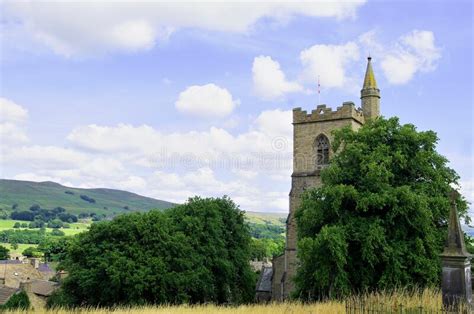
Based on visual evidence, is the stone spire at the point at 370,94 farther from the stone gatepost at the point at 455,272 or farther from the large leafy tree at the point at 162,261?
the stone gatepost at the point at 455,272

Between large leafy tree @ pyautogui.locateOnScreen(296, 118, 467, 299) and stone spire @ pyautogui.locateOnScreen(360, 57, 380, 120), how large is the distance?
12.4m

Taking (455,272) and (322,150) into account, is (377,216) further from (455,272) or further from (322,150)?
(322,150)

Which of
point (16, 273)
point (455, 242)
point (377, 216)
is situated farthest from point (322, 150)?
point (16, 273)

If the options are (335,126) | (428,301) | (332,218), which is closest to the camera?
(428,301)

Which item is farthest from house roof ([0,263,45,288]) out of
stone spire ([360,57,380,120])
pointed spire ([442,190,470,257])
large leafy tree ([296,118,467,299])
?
pointed spire ([442,190,470,257])

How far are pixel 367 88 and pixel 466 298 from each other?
2710cm

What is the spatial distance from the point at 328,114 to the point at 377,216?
52.1ft

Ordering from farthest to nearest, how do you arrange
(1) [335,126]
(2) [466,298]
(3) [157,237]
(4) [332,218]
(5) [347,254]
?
(1) [335,126] → (3) [157,237] → (4) [332,218] → (5) [347,254] → (2) [466,298]

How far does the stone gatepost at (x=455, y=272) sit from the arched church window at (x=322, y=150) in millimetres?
23740

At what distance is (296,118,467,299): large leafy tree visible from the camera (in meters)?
20.5

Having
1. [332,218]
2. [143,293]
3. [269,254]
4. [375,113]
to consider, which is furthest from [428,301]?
[269,254]

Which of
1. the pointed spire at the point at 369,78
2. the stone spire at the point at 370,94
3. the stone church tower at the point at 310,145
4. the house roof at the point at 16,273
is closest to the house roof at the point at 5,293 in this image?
the house roof at the point at 16,273

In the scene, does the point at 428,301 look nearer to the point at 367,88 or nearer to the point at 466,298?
the point at 466,298

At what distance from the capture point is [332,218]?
75.1 feet
